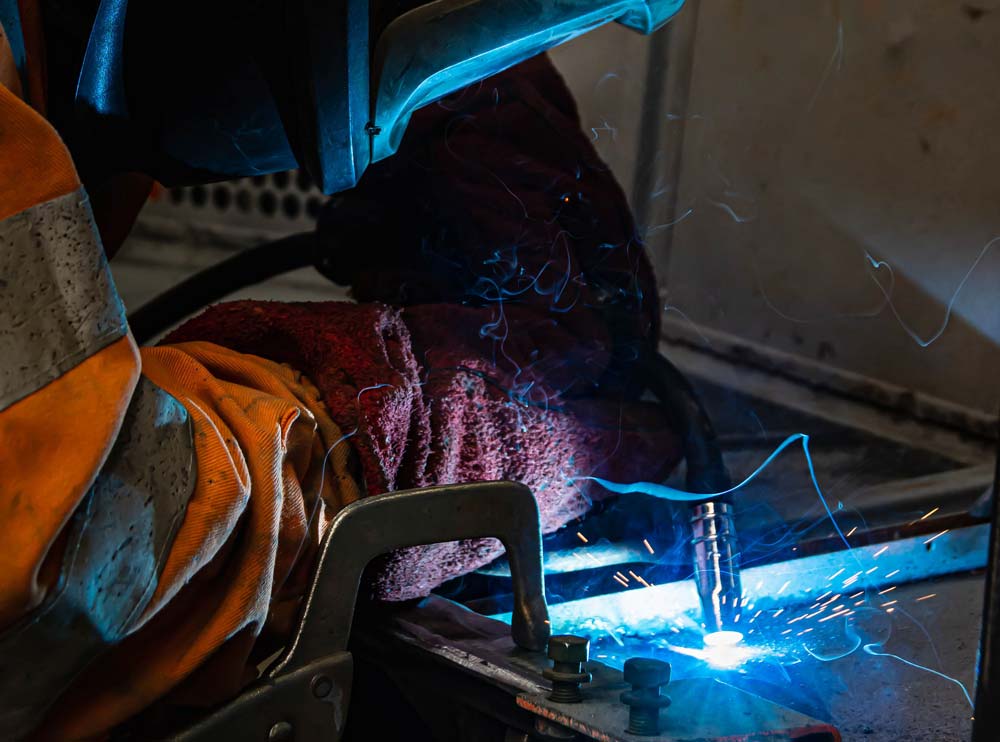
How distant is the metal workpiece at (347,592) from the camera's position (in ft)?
2.18

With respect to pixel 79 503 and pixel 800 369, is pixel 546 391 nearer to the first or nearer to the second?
pixel 79 503

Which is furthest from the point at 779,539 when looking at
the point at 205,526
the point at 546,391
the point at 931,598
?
the point at 205,526

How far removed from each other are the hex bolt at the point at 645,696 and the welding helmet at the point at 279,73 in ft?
1.63

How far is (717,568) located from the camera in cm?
95

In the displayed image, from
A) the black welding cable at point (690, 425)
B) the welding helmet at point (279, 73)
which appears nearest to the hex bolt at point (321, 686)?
the welding helmet at point (279, 73)

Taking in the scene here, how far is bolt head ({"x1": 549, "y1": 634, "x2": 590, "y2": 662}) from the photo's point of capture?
69cm

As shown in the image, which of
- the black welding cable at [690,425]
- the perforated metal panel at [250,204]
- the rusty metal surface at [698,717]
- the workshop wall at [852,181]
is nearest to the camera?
the rusty metal surface at [698,717]

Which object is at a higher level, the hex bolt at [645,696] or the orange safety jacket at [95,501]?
the orange safety jacket at [95,501]

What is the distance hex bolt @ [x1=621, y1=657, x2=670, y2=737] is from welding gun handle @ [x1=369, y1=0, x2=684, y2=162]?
0.51m

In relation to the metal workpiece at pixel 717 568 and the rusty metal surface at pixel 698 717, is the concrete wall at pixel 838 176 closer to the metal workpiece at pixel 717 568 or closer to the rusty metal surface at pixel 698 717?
the metal workpiece at pixel 717 568

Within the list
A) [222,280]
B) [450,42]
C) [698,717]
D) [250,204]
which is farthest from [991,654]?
[250,204]

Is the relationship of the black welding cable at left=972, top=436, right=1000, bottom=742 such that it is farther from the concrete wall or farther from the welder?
the concrete wall

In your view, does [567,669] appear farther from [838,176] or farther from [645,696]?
[838,176]

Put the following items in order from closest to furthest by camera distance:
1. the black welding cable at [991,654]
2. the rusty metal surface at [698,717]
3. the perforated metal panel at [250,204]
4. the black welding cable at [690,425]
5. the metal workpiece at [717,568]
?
the black welding cable at [991,654] → the rusty metal surface at [698,717] → the metal workpiece at [717,568] → the black welding cable at [690,425] → the perforated metal panel at [250,204]
